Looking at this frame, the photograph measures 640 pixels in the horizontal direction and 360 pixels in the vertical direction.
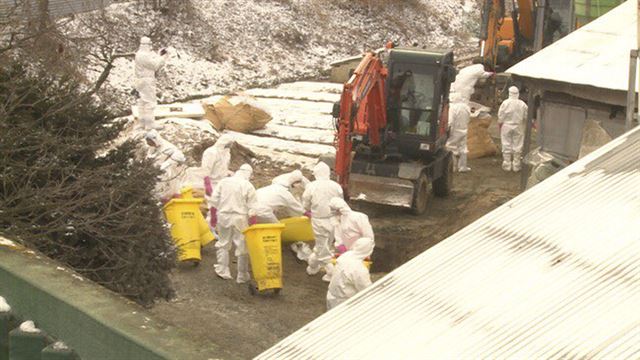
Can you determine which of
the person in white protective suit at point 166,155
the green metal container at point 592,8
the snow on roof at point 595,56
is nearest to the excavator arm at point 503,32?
the green metal container at point 592,8

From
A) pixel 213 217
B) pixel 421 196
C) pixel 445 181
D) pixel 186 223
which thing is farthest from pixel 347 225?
pixel 445 181

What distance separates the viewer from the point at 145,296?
11273mm

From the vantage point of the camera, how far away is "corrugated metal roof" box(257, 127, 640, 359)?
491 centimetres

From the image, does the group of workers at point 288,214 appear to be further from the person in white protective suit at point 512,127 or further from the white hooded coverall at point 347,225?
the person in white protective suit at point 512,127

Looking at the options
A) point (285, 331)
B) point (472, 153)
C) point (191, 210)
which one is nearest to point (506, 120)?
point (472, 153)

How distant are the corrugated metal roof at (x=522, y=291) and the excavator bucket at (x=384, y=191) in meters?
11.5

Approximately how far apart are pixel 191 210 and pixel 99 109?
4.08m

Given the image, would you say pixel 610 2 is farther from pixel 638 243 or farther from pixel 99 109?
pixel 638 243

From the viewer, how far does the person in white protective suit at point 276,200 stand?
603 inches

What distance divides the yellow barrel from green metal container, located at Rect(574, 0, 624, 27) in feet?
18.5

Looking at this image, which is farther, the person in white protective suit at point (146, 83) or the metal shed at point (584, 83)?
the person in white protective suit at point (146, 83)

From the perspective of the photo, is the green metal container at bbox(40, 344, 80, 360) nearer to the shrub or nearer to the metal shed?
the shrub

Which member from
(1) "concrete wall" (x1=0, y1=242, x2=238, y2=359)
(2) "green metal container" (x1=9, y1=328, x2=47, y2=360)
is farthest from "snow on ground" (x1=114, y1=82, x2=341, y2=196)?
(2) "green metal container" (x1=9, y1=328, x2=47, y2=360)

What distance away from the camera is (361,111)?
17578mm
